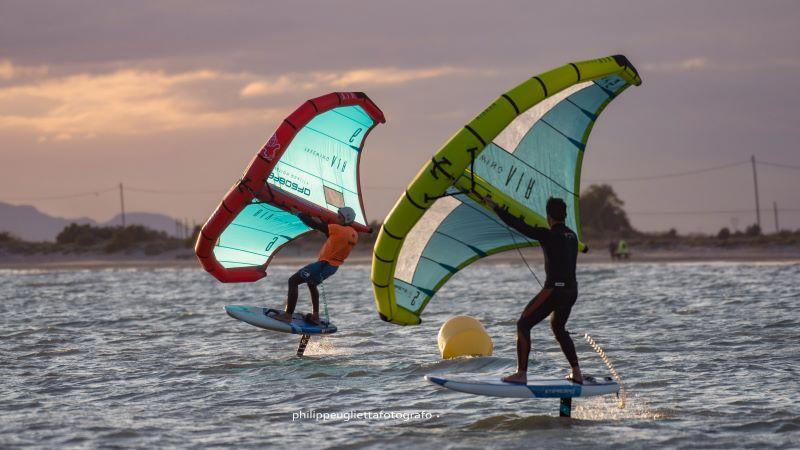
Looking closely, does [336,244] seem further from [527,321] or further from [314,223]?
[527,321]

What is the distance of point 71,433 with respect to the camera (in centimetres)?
1093

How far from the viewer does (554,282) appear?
1026 centimetres

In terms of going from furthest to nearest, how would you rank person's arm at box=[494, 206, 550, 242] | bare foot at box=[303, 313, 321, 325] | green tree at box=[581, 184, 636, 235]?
green tree at box=[581, 184, 636, 235]
bare foot at box=[303, 313, 321, 325]
person's arm at box=[494, 206, 550, 242]

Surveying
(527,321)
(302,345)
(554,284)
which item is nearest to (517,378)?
(527,321)

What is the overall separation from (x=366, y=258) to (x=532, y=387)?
44.4 meters

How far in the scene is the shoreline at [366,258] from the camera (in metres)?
48.2

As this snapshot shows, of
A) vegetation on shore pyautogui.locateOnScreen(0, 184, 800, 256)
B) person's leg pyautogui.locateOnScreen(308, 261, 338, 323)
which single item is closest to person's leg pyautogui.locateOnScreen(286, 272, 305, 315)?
person's leg pyautogui.locateOnScreen(308, 261, 338, 323)

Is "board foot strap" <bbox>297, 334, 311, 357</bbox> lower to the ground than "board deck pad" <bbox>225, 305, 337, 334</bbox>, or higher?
lower

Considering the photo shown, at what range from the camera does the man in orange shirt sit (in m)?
15.2

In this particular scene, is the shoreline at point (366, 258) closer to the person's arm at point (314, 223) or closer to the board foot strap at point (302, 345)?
the board foot strap at point (302, 345)

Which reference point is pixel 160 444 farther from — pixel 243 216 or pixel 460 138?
pixel 243 216

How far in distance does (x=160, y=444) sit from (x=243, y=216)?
740 centimetres

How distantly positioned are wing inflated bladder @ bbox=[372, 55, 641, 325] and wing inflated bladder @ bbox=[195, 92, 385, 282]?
9.61 ft

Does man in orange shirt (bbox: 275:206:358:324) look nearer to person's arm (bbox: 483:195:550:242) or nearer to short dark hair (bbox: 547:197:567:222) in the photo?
person's arm (bbox: 483:195:550:242)
